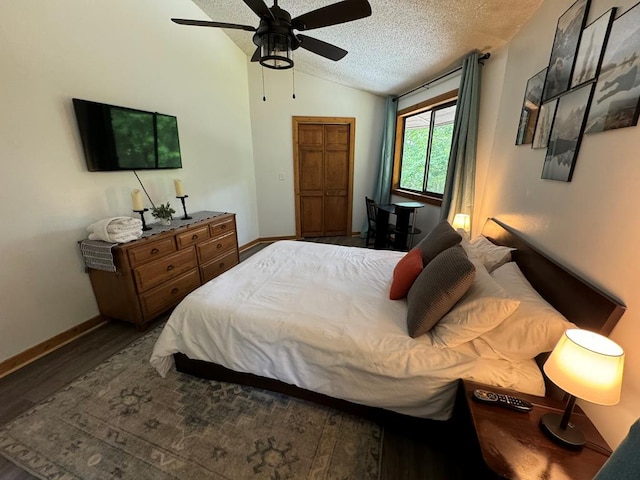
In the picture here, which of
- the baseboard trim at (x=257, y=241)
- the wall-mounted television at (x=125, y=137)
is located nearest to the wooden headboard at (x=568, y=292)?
the wall-mounted television at (x=125, y=137)

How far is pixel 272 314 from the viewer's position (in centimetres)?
152

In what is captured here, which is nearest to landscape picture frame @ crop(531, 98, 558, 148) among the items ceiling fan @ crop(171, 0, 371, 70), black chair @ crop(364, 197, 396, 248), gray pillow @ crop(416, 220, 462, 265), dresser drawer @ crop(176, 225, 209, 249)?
gray pillow @ crop(416, 220, 462, 265)

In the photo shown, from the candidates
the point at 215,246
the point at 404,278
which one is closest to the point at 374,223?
the point at 215,246

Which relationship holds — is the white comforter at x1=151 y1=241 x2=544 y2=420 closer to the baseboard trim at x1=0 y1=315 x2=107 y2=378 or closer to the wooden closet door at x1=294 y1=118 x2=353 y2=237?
the baseboard trim at x1=0 y1=315 x2=107 y2=378

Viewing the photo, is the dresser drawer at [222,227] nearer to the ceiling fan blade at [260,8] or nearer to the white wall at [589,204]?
the ceiling fan blade at [260,8]

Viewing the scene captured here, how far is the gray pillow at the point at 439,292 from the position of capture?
4.17 ft

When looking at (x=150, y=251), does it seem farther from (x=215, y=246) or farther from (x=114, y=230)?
(x=215, y=246)

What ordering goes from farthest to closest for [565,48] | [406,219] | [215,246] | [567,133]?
[406,219] → [215,246] → [565,48] → [567,133]

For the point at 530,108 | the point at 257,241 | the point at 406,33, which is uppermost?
the point at 406,33

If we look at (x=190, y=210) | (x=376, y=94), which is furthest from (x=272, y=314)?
(x=376, y=94)

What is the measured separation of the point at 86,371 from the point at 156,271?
0.83 m

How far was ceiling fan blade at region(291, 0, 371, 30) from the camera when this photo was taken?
4.66 feet

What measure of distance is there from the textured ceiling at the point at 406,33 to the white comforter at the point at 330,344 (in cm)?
208

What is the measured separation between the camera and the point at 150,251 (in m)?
2.30
